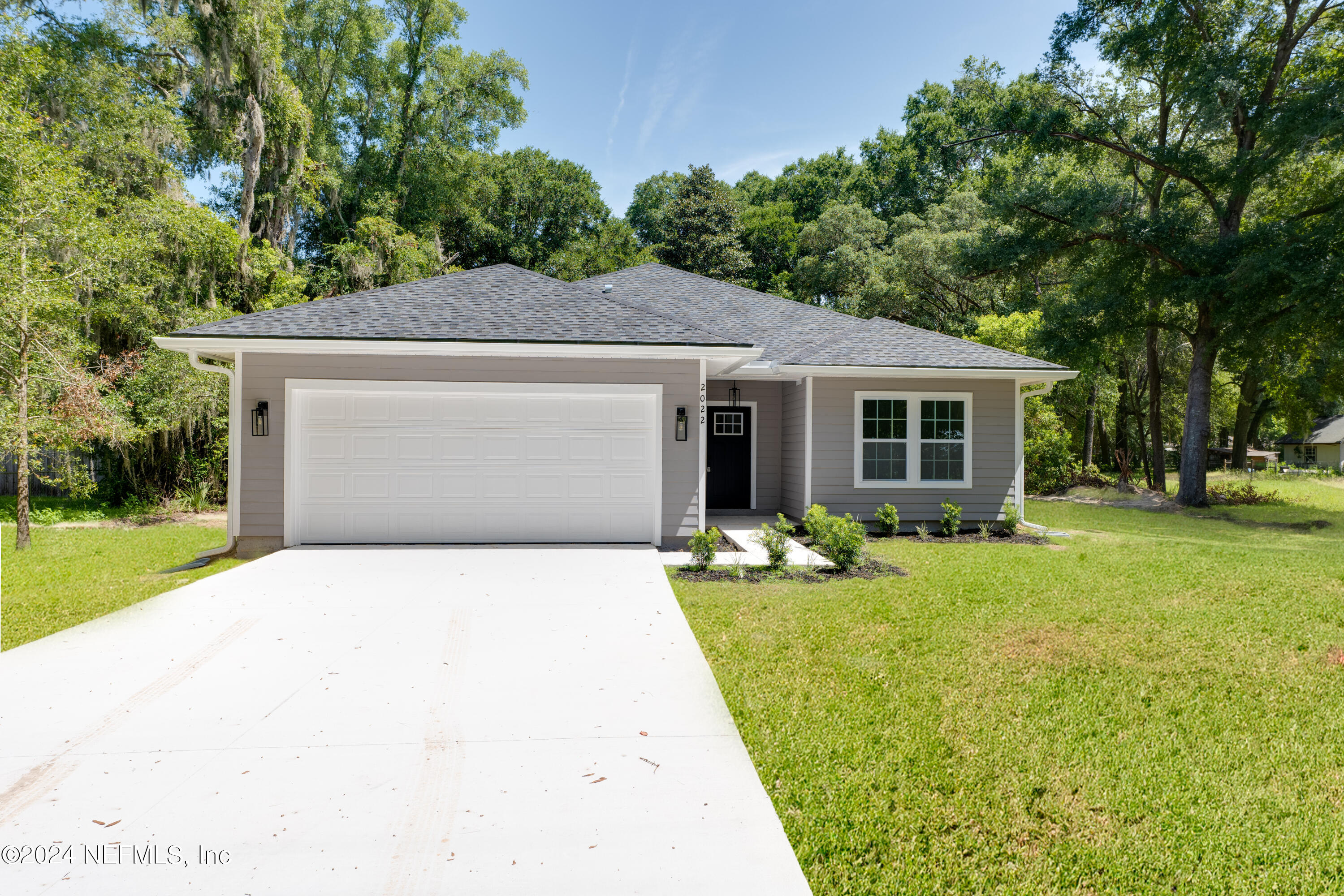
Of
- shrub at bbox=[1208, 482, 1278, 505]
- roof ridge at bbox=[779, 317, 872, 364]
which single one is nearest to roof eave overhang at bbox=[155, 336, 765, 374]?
roof ridge at bbox=[779, 317, 872, 364]

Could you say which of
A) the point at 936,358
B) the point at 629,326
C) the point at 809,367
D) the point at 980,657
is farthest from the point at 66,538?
the point at 936,358

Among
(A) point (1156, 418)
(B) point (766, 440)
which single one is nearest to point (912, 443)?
(B) point (766, 440)

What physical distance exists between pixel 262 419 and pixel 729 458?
7.17m

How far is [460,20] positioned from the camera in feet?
86.8

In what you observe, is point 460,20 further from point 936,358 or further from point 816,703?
point 816,703

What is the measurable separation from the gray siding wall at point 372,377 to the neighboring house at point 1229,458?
32.6 metres

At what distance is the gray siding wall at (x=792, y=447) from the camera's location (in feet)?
35.0

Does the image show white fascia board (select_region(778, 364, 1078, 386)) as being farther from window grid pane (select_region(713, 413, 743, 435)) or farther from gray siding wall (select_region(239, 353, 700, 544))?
gray siding wall (select_region(239, 353, 700, 544))

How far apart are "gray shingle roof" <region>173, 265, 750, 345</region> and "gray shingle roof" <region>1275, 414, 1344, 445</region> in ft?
134

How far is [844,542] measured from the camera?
7.08 metres

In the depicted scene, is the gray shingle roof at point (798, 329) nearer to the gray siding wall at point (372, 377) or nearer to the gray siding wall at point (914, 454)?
the gray siding wall at point (914, 454)

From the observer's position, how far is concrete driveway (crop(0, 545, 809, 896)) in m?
2.32

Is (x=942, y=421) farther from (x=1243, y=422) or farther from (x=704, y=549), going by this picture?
(x=1243, y=422)

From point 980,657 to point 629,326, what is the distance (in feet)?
18.1
